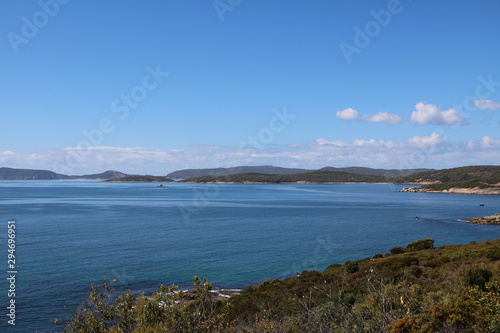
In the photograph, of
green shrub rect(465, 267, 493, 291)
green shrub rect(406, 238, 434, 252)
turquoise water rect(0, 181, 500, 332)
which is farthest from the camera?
green shrub rect(406, 238, 434, 252)

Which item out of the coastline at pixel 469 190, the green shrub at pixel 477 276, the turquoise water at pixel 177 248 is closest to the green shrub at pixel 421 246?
the turquoise water at pixel 177 248

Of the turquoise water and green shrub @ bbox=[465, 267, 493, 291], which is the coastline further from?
green shrub @ bbox=[465, 267, 493, 291]

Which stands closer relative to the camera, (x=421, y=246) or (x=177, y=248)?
(x=421, y=246)

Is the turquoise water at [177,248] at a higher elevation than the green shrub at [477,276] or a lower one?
lower

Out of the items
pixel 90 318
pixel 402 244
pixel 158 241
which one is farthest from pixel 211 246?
pixel 90 318

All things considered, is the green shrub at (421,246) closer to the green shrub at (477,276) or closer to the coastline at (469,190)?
the green shrub at (477,276)

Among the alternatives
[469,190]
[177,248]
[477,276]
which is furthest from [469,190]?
[477,276]

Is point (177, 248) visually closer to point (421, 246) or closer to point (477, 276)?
point (421, 246)

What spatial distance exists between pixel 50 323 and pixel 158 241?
2705 centimetres

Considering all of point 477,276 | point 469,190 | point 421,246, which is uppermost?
point 477,276

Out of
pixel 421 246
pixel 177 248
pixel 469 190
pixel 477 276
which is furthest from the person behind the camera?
pixel 469 190

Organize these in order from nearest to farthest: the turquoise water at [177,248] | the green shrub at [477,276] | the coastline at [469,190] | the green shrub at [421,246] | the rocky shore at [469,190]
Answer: the green shrub at [477,276] → the turquoise water at [177,248] → the green shrub at [421,246] → the coastline at [469,190] → the rocky shore at [469,190]

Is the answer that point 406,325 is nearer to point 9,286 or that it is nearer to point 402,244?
point 9,286

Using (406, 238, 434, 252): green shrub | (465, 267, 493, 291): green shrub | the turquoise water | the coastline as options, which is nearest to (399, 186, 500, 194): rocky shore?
the coastline
